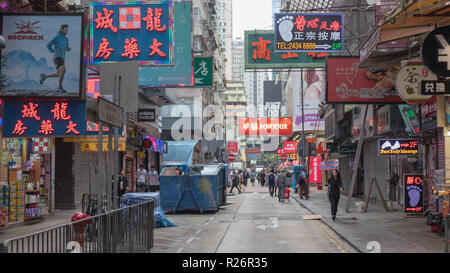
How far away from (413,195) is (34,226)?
40.8 ft

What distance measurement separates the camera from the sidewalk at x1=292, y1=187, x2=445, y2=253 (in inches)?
493

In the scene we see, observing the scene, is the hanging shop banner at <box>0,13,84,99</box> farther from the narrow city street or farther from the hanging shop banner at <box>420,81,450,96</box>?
the hanging shop banner at <box>420,81,450,96</box>

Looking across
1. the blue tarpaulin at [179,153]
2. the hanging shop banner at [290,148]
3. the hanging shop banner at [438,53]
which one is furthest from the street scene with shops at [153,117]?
the hanging shop banner at [290,148]

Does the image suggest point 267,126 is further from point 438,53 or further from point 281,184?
point 438,53

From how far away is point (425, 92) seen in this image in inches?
417

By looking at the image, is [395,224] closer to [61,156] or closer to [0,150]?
[0,150]

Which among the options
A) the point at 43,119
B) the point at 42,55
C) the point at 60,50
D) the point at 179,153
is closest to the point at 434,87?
the point at 60,50

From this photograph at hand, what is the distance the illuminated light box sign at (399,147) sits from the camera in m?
20.7

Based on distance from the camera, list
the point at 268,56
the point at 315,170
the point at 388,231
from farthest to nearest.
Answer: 1. the point at 315,170
2. the point at 268,56
3. the point at 388,231

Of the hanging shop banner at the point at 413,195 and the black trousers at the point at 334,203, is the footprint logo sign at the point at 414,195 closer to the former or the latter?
the hanging shop banner at the point at 413,195

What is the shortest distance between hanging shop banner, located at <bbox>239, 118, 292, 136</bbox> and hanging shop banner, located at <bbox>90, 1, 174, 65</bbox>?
3970 cm

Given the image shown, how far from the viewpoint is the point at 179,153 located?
1607 inches

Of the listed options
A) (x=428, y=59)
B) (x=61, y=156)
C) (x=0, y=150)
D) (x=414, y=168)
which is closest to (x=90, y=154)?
(x=61, y=156)

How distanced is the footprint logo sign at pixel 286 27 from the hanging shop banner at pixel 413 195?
323 inches
